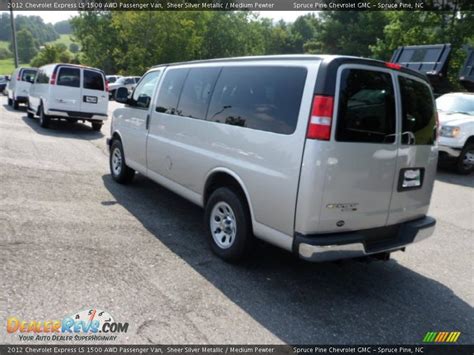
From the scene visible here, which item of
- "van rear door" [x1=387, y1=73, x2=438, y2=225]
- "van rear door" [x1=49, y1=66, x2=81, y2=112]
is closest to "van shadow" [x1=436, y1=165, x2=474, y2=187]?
"van rear door" [x1=387, y1=73, x2=438, y2=225]

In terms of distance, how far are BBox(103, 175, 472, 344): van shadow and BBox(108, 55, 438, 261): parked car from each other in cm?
32

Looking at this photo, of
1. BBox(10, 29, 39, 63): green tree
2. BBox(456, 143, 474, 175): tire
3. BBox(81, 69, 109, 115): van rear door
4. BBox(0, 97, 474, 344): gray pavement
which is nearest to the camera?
BBox(0, 97, 474, 344): gray pavement

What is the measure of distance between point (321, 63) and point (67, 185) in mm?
4936

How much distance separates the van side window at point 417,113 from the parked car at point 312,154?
1cm

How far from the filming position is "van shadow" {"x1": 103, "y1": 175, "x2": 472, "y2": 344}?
10.5 ft

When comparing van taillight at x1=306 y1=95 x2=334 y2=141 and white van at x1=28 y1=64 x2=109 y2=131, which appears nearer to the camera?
van taillight at x1=306 y1=95 x2=334 y2=141

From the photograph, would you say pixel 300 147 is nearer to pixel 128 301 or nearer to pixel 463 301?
pixel 128 301

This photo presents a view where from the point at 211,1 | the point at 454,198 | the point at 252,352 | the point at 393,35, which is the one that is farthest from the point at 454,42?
the point at 211,1

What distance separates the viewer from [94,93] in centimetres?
1257

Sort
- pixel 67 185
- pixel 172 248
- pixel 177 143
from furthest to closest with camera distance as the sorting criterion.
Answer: pixel 67 185, pixel 177 143, pixel 172 248

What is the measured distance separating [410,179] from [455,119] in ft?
22.5

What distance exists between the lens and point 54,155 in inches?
345

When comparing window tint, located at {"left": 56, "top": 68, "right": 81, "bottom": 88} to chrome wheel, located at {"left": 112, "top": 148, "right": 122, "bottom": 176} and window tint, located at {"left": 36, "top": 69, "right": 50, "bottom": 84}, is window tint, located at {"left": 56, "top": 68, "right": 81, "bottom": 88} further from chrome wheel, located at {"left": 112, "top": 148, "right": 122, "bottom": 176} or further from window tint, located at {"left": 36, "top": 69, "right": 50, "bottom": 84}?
chrome wheel, located at {"left": 112, "top": 148, "right": 122, "bottom": 176}

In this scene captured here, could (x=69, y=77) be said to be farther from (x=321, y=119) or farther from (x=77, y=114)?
(x=321, y=119)
